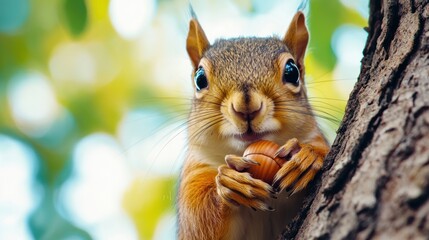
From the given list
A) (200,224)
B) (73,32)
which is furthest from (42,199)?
(200,224)

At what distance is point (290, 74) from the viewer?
2754 mm

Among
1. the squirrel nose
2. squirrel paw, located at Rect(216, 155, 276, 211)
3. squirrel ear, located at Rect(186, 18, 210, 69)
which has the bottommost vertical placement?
squirrel paw, located at Rect(216, 155, 276, 211)

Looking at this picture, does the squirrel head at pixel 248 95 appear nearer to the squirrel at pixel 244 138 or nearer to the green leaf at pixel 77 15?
the squirrel at pixel 244 138

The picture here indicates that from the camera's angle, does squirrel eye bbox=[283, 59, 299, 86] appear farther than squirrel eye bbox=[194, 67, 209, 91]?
No

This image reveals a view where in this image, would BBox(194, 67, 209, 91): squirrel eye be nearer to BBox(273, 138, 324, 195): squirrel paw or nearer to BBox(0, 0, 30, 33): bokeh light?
BBox(273, 138, 324, 195): squirrel paw

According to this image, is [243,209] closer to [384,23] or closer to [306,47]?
[384,23]

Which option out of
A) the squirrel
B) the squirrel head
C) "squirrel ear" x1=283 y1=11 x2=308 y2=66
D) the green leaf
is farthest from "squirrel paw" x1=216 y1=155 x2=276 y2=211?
the green leaf

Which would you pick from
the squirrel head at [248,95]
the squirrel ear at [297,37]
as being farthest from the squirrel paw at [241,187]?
the squirrel ear at [297,37]

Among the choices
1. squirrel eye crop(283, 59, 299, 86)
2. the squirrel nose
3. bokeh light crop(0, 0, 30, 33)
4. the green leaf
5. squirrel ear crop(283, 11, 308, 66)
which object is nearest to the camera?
the squirrel nose

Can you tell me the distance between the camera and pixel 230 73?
8.84 ft

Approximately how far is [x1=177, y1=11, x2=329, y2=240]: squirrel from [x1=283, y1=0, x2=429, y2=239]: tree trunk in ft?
0.67

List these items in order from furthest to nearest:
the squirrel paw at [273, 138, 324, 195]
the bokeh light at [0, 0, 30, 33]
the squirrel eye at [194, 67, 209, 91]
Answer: the bokeh light at [0, 0, 30, 33] < the squirrel eye at [194, 67, 209, 91] < the squirrel paw at [273, 138, 324, 195]

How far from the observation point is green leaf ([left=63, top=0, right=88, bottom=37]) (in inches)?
146

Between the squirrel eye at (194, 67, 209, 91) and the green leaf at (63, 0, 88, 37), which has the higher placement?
the green leaf at (63, 0, 88, 37)
